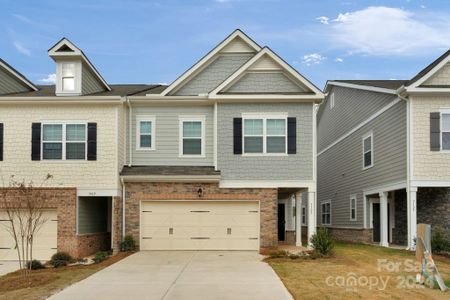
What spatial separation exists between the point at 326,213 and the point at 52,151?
18.8 m

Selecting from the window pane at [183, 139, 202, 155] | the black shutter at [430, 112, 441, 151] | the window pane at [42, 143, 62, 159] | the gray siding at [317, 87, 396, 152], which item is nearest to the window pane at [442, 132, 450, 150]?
the black shutter at [430, 112, 441, 151]

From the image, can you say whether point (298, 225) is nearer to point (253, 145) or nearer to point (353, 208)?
point (253, 145)

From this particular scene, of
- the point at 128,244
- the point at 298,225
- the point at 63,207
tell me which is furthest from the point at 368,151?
the point at 63,207

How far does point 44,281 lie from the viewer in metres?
15.4

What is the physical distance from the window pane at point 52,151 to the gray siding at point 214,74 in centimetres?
504

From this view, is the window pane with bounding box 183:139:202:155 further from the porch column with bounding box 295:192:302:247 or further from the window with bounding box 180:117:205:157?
the porch column with bounding box 295:192:302:247

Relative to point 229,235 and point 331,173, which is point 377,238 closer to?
point 331,173

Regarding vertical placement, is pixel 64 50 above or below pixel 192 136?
above

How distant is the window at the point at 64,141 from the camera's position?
2164cm

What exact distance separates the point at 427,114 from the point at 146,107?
10679mm

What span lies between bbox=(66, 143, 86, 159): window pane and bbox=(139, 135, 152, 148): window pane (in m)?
2.37

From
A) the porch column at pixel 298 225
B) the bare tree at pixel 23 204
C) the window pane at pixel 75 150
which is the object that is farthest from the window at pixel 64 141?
the porch column at pixel 298 225

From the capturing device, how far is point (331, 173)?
3391 centimetres

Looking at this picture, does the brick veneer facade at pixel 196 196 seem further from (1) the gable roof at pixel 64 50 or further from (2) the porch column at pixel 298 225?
(1) the gable roof at pixel 64 50
